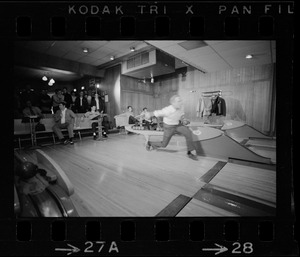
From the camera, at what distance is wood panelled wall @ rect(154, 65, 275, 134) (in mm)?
1719

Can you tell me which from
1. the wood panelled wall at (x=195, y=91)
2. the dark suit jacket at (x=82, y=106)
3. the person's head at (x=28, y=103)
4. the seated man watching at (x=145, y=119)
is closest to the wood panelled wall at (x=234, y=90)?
the wood panelled wall at (x=195, y=91)

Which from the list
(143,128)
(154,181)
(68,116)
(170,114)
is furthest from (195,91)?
(68,116)

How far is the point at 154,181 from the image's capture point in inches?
69.2

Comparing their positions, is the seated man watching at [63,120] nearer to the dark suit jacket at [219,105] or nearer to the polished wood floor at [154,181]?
the polished wood floor at [154,181]

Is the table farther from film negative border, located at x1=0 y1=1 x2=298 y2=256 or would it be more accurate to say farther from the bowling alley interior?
film negative border, located at x1=0 y1=1 x2=298 y2=256

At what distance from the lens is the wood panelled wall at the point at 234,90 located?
172 cm

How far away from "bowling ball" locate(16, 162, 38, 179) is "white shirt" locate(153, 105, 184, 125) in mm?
1512
